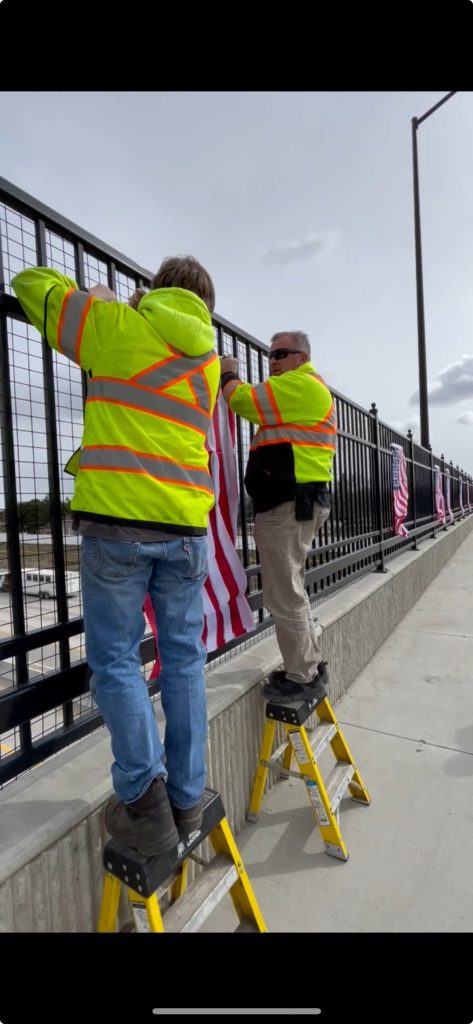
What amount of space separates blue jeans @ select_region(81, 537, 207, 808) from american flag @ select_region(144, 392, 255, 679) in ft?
3.15

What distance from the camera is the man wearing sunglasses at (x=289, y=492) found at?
234 centimetres

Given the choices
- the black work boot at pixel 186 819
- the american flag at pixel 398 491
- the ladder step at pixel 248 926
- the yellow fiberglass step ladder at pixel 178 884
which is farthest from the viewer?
the american flag at pixel 398 491

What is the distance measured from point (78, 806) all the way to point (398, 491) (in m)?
6.12

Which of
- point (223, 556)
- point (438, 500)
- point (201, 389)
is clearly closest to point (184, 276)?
point (201, 389)

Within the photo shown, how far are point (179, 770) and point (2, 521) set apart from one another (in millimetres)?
952

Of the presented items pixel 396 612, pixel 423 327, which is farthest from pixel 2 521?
pixel 423 327

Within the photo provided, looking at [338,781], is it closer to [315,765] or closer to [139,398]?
[315,765]

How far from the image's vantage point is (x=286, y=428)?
243 centimetres

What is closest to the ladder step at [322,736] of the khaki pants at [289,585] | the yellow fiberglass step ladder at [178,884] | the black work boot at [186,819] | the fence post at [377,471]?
the khaki pants at [289,585]

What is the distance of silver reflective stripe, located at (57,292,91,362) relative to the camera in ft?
4.44

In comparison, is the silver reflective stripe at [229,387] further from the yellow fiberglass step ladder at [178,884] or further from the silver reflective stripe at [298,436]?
the yellow fiberglass step ladder at [178,884]

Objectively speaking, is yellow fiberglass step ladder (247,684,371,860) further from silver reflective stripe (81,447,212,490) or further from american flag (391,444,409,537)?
american flag (391,444,409,537)

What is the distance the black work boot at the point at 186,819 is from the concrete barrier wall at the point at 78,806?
25 centimetres
